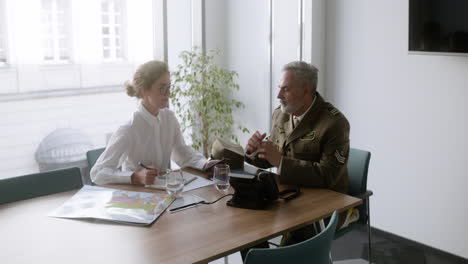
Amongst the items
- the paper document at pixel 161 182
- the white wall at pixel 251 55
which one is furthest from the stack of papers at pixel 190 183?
the white wall at pixel 251 55

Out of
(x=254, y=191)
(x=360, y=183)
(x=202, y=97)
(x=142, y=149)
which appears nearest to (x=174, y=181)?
(x=254, y=191)

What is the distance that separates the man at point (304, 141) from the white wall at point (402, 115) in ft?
3.79

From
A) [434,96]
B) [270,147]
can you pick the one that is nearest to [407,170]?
[434,96]

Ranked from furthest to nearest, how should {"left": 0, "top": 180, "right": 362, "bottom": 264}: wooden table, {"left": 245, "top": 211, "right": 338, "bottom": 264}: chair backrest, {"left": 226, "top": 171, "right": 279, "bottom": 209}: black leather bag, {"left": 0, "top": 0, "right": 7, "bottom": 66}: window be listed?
{"left": 0, "top": 0, "right": 7, "bottom": 66}: window < {"left": 226, "top": 171, "right": 279, "bottom": 209}: black leather bag < {"left": 0, "top": 180, "right": 362, "bottom": 264}: wooden table < {"left": 245, "top": 211, "right": 338, "bottom": 264}: chair backrest

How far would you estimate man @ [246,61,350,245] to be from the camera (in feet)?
8.50

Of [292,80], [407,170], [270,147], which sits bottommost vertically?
[407,170]

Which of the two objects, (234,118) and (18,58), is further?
(234,118)

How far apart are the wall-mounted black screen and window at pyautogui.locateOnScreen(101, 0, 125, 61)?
7.14 ft

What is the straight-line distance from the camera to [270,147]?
2.69 meters

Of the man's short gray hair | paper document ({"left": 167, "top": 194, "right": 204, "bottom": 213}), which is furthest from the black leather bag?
the man's short gray hair

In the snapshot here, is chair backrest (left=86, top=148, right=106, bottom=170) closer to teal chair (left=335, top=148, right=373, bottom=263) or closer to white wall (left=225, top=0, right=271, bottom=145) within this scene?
teal chair (left=335, top=148, right=373, bottom=263)

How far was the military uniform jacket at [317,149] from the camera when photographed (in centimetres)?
258

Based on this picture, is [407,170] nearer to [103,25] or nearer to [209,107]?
[209,107]

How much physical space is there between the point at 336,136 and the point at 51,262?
1.55m
